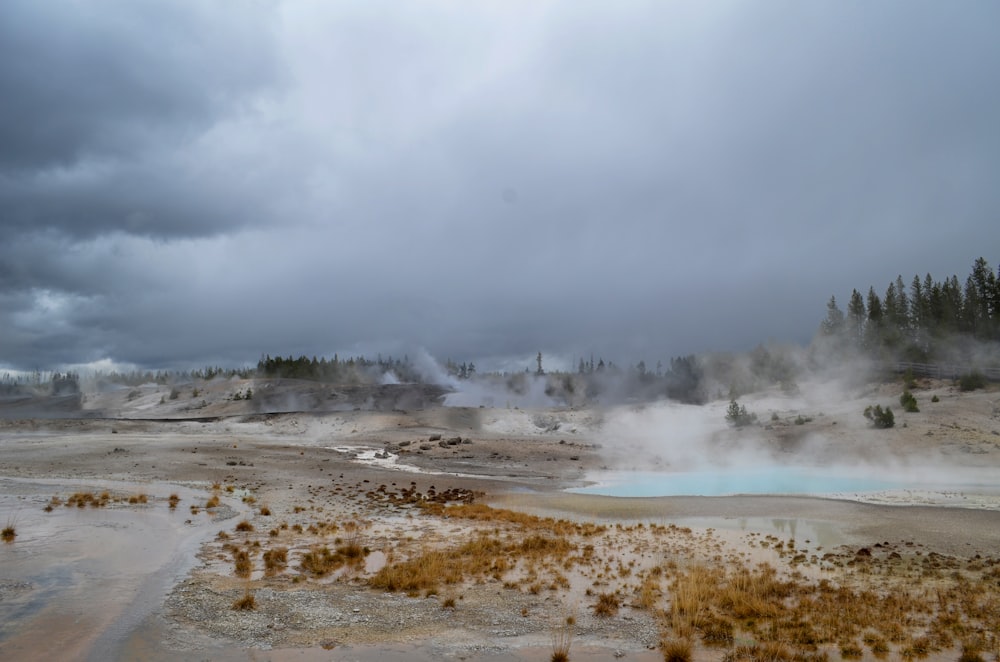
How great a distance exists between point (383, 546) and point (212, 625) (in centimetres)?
713

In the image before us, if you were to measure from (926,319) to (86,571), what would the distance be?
9331 centimetres

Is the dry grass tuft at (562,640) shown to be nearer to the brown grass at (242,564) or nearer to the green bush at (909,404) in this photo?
the brown grass at (242,564)

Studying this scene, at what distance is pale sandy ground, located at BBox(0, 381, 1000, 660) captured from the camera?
988 centimetres

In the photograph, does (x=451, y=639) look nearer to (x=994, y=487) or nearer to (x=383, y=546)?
(x=383, y=546)

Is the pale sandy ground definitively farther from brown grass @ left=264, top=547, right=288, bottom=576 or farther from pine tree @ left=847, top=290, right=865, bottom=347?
pine tree @ left=847, top=290, right=865, bottom=347

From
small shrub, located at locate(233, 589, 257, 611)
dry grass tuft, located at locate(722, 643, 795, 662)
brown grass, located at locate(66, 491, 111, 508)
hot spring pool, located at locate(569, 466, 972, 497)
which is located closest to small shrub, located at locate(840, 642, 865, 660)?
dry grass tuft, located at locate(722, 643, 795, 662)

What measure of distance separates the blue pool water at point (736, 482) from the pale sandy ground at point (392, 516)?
221 centimetres

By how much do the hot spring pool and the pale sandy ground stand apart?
1971mm

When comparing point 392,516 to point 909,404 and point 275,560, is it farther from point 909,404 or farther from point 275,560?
point 909,404

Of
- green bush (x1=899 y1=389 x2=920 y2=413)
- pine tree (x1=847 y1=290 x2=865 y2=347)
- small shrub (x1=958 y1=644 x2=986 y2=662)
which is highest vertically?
pine tree (x1=847 y1=290 x2=865 y2=347)

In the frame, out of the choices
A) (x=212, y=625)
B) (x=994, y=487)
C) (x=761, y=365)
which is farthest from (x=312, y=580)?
(x=761, y=365)

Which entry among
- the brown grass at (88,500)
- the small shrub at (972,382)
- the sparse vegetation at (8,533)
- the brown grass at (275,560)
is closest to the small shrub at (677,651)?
the brown grass at (275,560)

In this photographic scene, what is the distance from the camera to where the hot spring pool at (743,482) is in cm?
3111

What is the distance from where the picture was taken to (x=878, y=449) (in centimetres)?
4050
